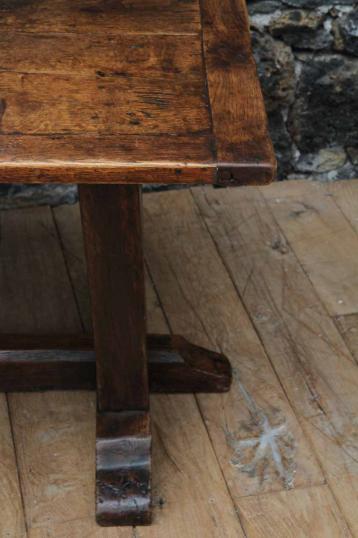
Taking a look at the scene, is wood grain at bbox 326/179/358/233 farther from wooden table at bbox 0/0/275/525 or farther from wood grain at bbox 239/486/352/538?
wood grain at bbox 239/486/352/538

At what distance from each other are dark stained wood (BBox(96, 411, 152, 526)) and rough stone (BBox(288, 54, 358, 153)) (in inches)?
41.6

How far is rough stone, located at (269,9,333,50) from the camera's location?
7.63ft

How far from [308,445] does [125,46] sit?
842 mm

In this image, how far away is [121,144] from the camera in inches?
50.9

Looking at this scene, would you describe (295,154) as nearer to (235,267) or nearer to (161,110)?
(235,267)

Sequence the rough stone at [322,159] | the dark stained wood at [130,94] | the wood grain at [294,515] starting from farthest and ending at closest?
1. the rough stone at [322,159]
2. the wood grain at [294,515]
3. the dark stained wood at [130,94]

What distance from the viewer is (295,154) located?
8.36 ft

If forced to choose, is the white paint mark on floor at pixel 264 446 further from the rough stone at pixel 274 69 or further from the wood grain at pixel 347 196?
the rough stone at pixel 274 69

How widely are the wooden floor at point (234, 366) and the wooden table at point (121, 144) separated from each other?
70mm

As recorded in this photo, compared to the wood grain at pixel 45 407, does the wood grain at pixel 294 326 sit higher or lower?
higher

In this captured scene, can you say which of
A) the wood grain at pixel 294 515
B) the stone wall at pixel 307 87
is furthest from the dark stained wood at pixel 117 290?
the stone wall at pixel 307 87

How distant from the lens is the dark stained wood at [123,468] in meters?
1.67

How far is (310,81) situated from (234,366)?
0.85 metres

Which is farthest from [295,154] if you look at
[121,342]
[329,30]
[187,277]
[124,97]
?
[124,97]
